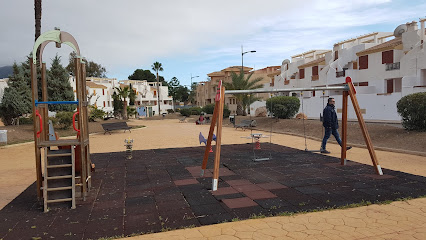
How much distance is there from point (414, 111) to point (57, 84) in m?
30.2

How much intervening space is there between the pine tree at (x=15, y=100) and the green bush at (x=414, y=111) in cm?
2724

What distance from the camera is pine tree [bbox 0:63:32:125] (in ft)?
81.1

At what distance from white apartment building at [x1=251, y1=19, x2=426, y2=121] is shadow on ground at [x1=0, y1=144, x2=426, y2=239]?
15921 millimetres

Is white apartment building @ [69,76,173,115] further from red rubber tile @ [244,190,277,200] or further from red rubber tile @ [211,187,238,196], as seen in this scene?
red rubber tile @ [244,190,277,200]

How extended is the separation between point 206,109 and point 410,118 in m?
33.3

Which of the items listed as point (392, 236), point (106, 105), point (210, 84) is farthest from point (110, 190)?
point (210, 84)

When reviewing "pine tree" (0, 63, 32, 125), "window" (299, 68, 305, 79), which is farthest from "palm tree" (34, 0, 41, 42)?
"window" (299, 68, 305, 79)

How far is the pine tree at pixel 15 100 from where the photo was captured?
2472 cm

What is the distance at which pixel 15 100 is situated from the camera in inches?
976

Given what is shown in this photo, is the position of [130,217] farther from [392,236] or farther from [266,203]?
[392,236]

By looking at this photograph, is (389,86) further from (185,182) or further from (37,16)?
(37,16)

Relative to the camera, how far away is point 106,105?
56781mm

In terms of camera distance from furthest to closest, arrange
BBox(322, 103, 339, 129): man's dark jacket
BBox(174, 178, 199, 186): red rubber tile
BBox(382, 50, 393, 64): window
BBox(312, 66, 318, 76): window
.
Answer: BBox(312, 66, 318, 76): window, BBox(382, 50, 393, 64): window, BBox(322, 103, 339, 129): man's dark jacket, BBox(174, 178, 199, 186): red rubber tile

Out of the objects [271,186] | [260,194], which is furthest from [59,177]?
[271,186]
